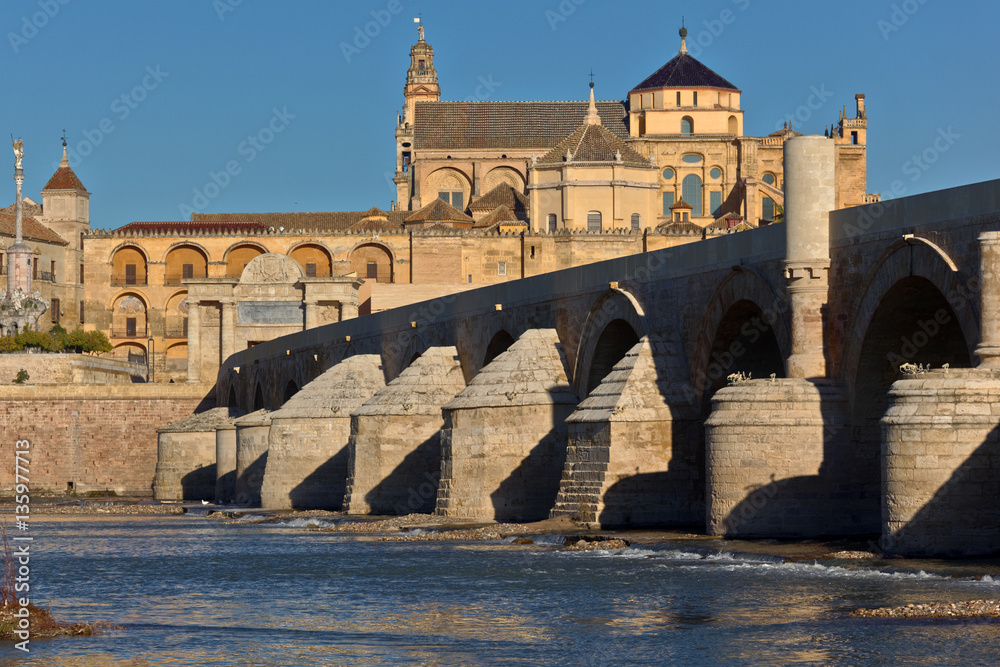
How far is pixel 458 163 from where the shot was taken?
107 metres

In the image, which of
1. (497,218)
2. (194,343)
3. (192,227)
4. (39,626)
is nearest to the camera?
(39,626)

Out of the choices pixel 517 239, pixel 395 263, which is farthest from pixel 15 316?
pixel 517 239

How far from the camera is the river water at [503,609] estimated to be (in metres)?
15.3

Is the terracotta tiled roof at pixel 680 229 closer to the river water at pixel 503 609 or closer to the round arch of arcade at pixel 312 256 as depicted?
the round arch of arcade at pixel 312 256

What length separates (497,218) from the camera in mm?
95062

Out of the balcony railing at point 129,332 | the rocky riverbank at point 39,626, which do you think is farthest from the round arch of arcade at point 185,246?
the rocky riverbank at point 39,626

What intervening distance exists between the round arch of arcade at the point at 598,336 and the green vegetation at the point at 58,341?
170 feet

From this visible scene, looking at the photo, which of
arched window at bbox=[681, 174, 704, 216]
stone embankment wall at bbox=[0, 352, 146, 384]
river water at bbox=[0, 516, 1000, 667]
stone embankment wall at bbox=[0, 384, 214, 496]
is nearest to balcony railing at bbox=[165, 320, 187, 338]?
stone embankment wall at bbox=[0, 352, 146, 384]

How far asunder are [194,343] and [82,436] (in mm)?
6535

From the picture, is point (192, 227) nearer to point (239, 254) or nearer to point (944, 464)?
point (239, 254)

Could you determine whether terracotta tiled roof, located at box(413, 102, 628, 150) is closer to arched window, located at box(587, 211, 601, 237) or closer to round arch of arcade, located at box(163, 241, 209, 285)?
round arch of arcade, located at box(163, 241, 209, 285)

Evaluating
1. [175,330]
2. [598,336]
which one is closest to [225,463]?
[598,336]

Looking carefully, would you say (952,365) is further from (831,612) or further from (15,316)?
(15,316)

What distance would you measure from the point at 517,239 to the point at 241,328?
24.2m
